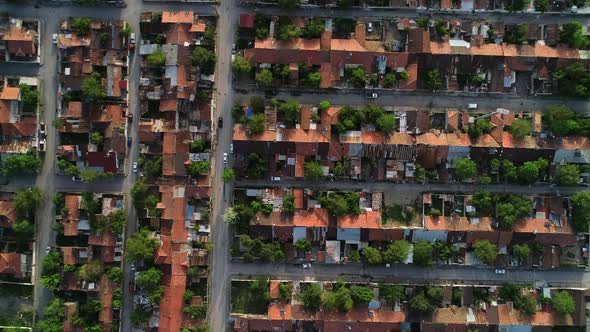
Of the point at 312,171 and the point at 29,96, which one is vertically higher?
the point at 29,96

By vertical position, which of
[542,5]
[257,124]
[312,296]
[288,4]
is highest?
[542,5]

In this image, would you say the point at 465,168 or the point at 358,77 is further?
the point at 358,77

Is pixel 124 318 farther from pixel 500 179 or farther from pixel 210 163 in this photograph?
pixel 500 179

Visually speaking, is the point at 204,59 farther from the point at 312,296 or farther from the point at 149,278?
the point at 312,296

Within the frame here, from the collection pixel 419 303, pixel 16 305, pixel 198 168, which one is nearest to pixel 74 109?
pixel 198 168

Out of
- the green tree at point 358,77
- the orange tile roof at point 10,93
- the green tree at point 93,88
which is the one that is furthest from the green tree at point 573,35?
the orange tile roof at point 10,93

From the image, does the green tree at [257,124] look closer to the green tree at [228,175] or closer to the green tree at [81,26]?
the green tree at [228,175]

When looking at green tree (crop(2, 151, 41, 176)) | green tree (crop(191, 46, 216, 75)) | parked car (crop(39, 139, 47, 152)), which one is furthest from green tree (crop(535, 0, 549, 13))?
green tree (crop(2, 151, 41, 176))

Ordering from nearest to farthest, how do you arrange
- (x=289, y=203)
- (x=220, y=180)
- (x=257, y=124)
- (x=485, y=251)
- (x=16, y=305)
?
(x=485, y=251) → (x=257, y=124) → (x=289, y=203) → (x=16, y=305) → (x=220, y=180)
